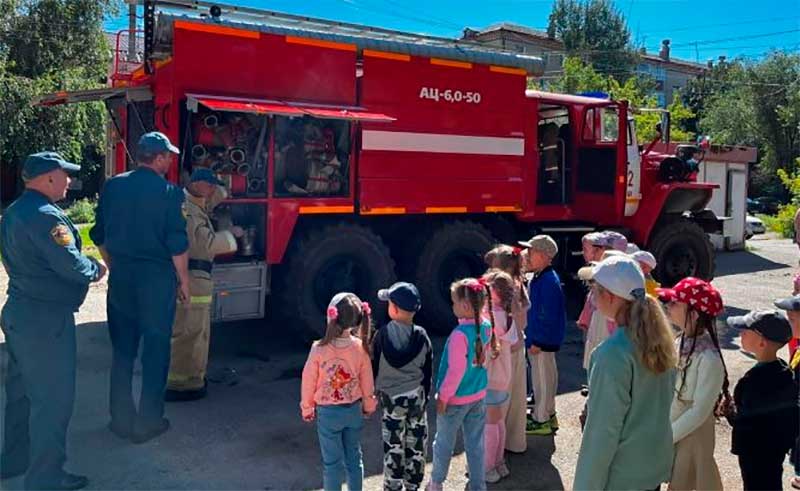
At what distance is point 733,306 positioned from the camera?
10.7 m

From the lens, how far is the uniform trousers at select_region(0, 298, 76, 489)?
4086 mm

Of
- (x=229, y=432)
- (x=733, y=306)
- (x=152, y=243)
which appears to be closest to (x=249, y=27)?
(x=152, y=243)

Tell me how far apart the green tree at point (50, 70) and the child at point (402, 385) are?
64.2ft

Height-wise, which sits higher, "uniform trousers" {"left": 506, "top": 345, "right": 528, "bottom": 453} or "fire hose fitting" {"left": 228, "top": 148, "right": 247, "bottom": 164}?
"fire hose fitting" {"left": 228, "top": 148, "right": 247, "bottom": 164}

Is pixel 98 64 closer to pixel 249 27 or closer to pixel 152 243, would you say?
pixel 249 27

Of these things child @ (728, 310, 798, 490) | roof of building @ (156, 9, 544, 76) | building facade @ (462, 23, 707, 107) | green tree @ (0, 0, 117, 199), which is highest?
building facade @ (462, 23, 707, 107)

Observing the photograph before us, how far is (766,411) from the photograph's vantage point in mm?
3334

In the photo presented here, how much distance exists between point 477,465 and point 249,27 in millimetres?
4699

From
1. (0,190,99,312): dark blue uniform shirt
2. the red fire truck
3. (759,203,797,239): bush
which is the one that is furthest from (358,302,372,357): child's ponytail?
(759,203,797,239): bush

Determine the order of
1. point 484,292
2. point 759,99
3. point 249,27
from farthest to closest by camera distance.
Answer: point 759,99
point 249,27
point 484,292

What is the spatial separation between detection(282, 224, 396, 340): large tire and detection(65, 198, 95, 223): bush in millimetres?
14985

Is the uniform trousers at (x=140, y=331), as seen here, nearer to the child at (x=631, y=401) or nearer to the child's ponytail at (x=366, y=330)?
the child's ponytail at (x=366, y=330)

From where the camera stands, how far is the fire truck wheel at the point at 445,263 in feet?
26.7

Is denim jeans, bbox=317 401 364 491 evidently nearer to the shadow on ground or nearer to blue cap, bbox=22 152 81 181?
blue cap, bbox=22 152 81 181
